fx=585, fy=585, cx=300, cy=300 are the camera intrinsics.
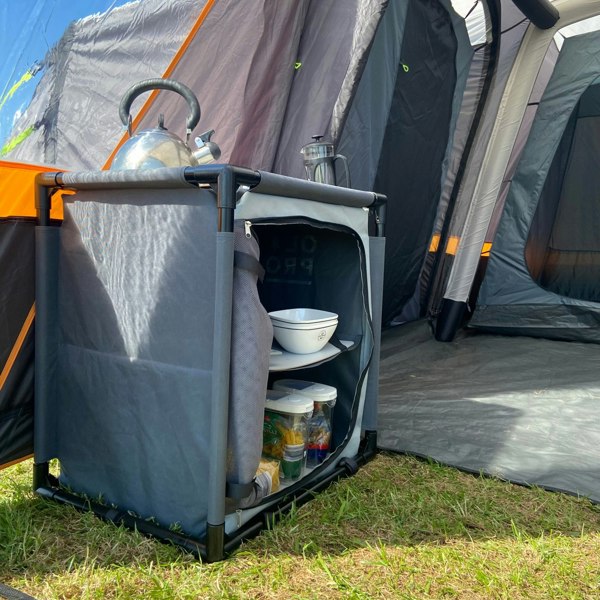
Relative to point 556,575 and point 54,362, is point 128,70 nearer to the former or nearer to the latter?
point 54,362

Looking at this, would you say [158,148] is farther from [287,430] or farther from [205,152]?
[287,430]

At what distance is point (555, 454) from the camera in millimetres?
1695

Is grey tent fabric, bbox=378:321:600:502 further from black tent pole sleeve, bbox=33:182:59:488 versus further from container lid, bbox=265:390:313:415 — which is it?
black tent pole sleeve, bbox=33:182:59:488

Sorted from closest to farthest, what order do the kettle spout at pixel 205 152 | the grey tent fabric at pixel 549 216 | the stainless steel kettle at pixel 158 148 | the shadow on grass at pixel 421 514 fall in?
the shadow on grass at pixel 421 514
the stainless steel kettle at pixel 158 148
the kettle spout at pixel 205 152
the grey tent fabric at pixel 549 216

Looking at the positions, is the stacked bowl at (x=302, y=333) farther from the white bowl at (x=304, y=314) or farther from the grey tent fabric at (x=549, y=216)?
the grey tent fabric at (x=549, y=216)

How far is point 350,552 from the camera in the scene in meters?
1.18

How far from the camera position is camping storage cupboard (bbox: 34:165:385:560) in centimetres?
109

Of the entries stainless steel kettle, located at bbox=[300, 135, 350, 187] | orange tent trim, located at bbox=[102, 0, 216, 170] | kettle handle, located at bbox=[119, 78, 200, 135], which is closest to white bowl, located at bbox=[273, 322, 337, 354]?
kettle handle, located at bbox=[119, 78, 200, 135]

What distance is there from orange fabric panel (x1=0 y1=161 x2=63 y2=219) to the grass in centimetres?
64

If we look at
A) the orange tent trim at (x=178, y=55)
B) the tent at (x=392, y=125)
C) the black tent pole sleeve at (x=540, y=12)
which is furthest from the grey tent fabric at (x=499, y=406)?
the black tent pole sleeve at (x=540, y=12)

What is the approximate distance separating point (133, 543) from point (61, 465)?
13.0 inches

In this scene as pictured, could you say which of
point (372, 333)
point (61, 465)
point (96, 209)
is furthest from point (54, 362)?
point (372, 333)

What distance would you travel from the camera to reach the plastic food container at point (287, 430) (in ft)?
4.57

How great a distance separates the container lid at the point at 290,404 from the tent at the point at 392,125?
282 mm
